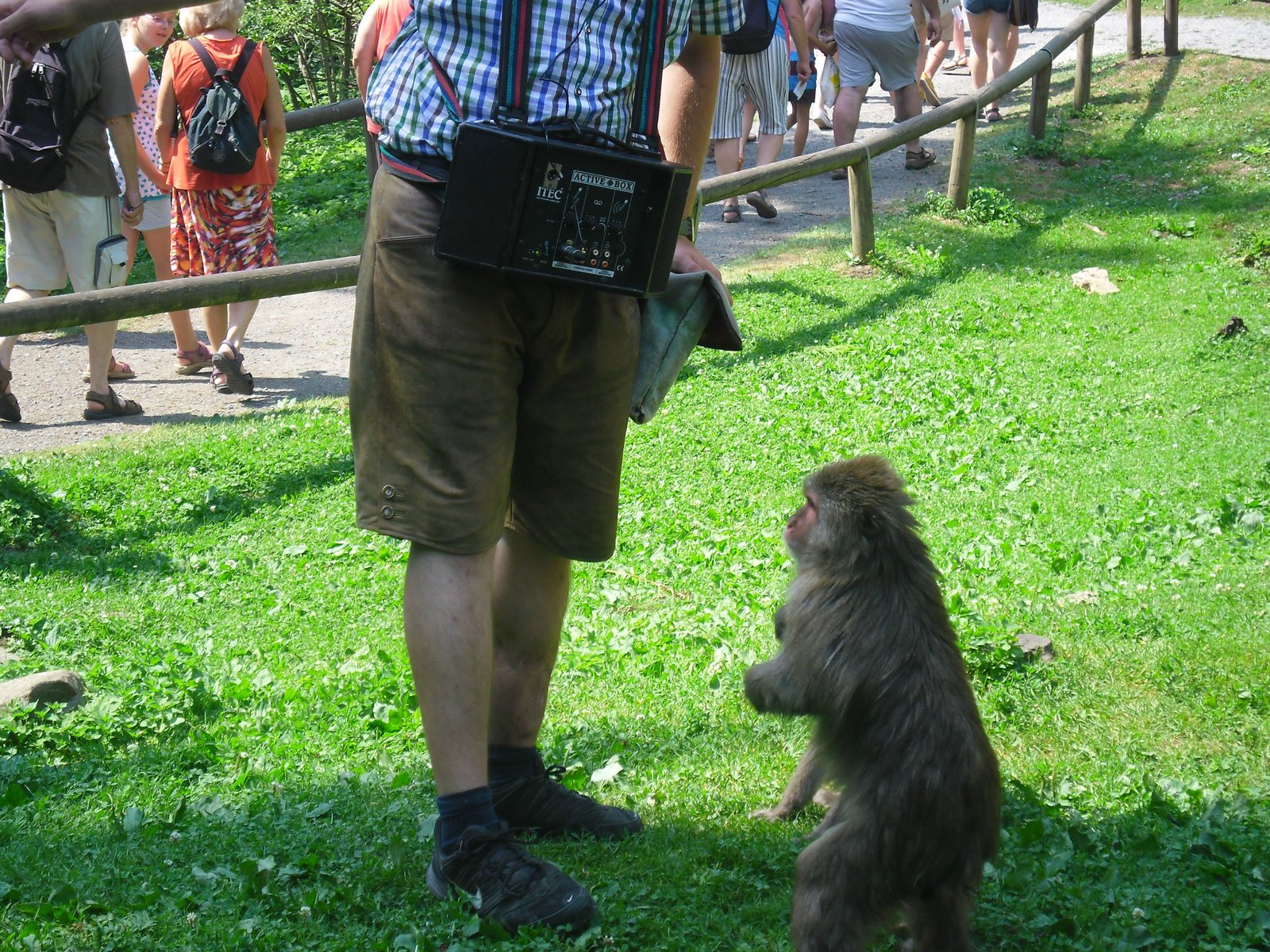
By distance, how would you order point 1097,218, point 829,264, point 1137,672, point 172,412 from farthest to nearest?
point 1097,218
point 829,264
point 172,412
point 1137,672

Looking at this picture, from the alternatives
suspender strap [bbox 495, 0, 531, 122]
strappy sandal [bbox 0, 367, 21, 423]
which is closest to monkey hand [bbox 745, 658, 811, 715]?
suspender strap [bbox 495, 0, 531, 122]

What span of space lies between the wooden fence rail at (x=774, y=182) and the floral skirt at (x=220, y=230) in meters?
0.52

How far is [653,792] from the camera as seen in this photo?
3270mm

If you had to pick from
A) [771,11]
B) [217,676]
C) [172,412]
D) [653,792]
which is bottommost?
[172,412]

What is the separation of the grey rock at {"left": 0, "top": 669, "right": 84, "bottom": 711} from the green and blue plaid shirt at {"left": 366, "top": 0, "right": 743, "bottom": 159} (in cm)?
234

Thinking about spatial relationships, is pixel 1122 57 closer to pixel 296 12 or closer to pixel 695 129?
pixel 296 12

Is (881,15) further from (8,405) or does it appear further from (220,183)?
(8,405)

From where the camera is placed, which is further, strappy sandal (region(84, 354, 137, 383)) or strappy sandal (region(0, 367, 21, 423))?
strappy sandal (region(84, 354, 137, 383))

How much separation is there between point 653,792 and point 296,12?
13.8 m

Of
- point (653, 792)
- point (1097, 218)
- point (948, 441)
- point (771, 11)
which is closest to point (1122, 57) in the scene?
point (1097, 218)

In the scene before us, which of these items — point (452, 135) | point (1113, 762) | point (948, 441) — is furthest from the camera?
point (948, 441)

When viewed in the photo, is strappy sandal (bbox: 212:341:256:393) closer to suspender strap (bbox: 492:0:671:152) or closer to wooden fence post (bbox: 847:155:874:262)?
wooden fence post (bbox: 847:155:874:262)

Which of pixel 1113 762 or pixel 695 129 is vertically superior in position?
pixel 695 129

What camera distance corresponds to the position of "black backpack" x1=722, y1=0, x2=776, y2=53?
905 cm
